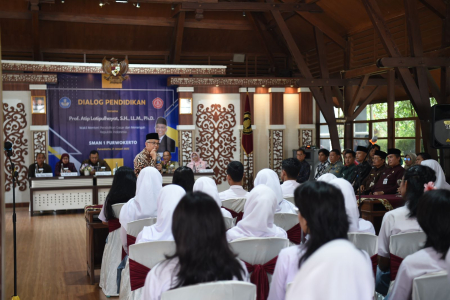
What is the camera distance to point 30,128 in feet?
31.8

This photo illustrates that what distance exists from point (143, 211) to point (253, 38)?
8849mm

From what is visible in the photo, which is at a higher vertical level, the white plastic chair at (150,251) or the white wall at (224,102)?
the white wall at (224,102)

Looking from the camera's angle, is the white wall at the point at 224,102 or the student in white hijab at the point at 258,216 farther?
the white wall at the point at 224,102

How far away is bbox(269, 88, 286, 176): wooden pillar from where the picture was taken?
1119 cm

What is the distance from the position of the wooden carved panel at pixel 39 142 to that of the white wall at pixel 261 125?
4.61 m

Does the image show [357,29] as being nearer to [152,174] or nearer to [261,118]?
[261,118]

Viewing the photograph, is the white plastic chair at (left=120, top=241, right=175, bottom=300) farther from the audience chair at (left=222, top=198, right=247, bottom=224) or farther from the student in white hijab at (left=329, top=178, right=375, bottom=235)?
the audience chair at (left=222, top=198, right=247, bottom=224)

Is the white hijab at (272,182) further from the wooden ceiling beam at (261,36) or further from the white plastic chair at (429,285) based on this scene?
the wooden ceiling beam at (261,36)

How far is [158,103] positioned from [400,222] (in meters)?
8.26

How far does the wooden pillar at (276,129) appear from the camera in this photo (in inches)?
440

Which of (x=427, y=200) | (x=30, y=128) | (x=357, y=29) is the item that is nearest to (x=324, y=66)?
(x=357, y=29)

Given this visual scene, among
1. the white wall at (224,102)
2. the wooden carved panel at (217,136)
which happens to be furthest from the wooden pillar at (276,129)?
the wooden carved panel at (217,136)

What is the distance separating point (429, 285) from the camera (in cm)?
201

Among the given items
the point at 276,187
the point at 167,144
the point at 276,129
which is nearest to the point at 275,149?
the point at 276,129
